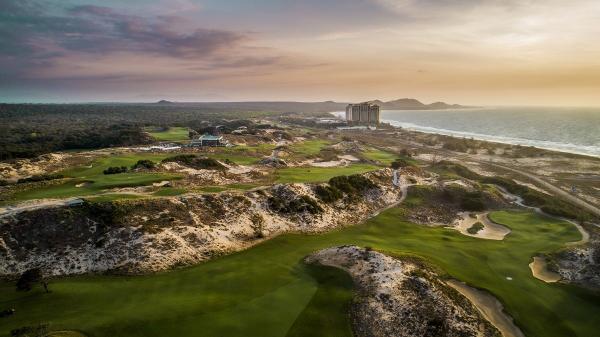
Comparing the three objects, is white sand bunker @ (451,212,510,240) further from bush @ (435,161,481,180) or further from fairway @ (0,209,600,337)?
bush @ (435,161,481,180)

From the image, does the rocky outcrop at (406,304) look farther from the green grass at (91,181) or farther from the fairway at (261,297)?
the green grass at (91,181)

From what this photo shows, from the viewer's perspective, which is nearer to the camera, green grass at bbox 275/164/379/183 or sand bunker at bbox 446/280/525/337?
sand bunker at bbox 446/280/525/337

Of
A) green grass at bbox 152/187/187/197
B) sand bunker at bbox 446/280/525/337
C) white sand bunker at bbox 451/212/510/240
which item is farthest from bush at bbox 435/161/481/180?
green grass at bbox 152/187/187/197

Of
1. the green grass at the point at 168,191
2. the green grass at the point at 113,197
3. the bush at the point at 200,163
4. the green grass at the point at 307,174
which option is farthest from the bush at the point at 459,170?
the green grass at the point at 113,197

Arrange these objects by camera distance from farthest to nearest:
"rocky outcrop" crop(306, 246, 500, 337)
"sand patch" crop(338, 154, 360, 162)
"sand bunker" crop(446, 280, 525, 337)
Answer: "sand patch" crop(338, 154, 360, 162), "sand bunker" crop(446, 280, 525, 337), "rocky outcrop" crop(306, 246, 500, 337)

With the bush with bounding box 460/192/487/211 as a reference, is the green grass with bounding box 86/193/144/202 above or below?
above

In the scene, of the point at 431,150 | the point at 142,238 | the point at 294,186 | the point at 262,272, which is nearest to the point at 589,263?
the point at 262,272

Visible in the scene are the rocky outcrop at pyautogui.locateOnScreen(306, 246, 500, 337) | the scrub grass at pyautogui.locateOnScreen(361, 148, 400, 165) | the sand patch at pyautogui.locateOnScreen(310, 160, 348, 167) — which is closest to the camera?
the rocky outcrop at pyautogui.locateOnScreen(306, 246, 500, 337)
